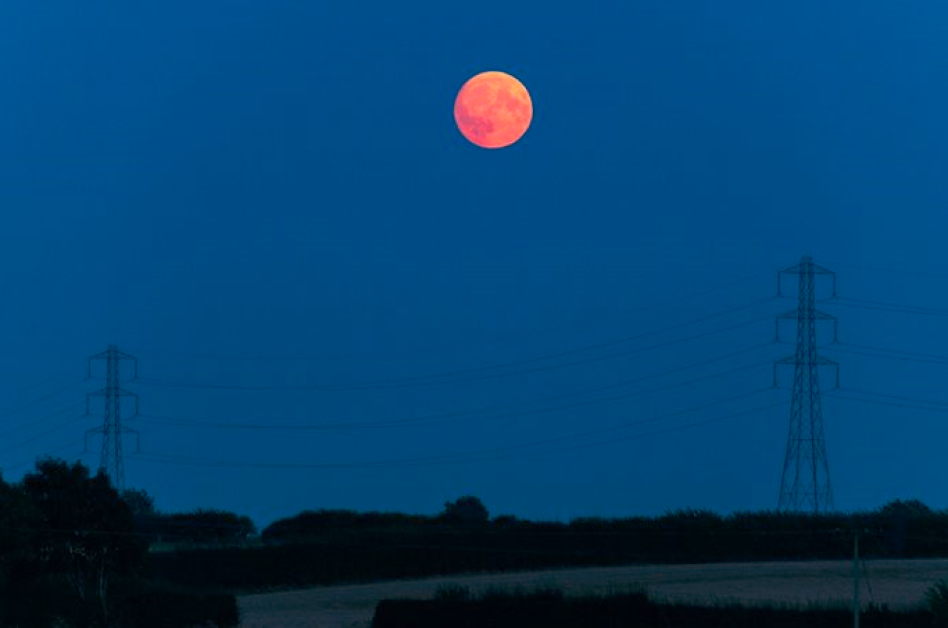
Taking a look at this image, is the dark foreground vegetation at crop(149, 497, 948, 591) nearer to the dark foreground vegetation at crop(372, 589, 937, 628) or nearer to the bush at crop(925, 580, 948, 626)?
the dark foreground vegetation at crop(372, 589, 937, 628)

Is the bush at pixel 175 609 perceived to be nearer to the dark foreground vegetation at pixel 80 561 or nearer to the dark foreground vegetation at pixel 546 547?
the dark foreground vegetation at pixel 80 561

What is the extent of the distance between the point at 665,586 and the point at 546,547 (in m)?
13.6

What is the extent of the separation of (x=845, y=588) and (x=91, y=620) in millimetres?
33651

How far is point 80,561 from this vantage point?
58.7 m

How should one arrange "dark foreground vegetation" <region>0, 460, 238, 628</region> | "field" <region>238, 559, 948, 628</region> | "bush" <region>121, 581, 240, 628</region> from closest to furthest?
"dark foreground vegetation" <region>0, 460, 238, 628</region>, "bush" <region>121, 581, 240, 628</region>, "field" <region>238, 559, 948, 628</region>

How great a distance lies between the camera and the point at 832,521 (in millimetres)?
83375

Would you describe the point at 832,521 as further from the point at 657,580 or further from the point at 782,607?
the point at 782,607

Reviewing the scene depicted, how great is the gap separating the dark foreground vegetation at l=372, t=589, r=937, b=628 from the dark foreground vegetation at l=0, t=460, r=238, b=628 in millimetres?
8712

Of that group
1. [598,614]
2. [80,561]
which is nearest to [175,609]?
[80,561]

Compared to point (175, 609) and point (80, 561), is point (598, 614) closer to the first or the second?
point (175, 609)

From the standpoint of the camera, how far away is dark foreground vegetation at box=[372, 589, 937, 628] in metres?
51.8

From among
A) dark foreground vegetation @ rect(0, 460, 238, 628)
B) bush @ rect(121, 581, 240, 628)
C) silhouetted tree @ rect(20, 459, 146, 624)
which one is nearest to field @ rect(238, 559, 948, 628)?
bush @ rect(121, 581, 240, 628)

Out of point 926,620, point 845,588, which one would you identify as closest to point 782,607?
point 926,620

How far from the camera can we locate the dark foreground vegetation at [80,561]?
57500 mm
